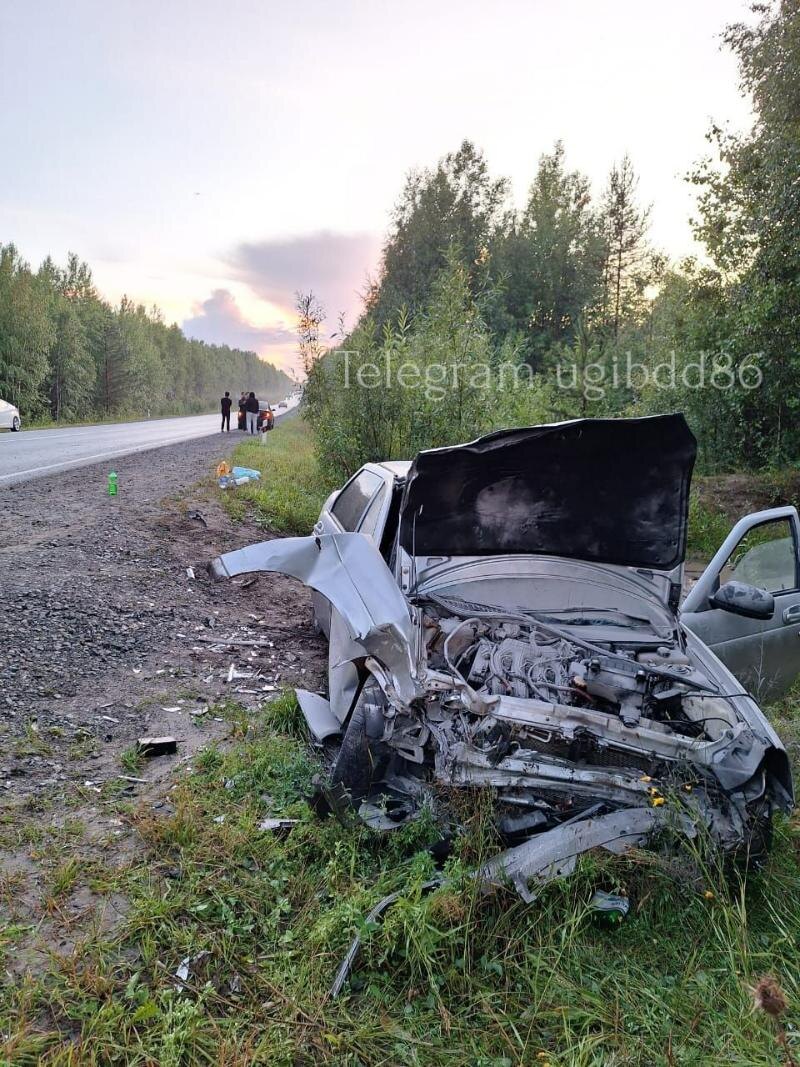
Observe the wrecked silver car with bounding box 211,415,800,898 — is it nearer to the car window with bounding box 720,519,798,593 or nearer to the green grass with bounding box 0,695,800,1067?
the car window with bounding box 720,519,798,593

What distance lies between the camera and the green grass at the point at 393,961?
7.09ft

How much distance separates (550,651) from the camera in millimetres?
3424

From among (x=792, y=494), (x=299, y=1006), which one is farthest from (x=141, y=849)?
(x=792, y=494)

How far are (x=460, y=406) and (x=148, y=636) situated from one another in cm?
612

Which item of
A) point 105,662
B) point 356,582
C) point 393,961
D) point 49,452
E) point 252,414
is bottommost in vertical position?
point 393,961

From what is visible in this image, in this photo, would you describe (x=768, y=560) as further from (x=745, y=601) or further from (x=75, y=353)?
(x=75, y=353)

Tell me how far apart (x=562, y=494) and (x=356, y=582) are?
124 centimetres

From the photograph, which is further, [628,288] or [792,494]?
[628,288]

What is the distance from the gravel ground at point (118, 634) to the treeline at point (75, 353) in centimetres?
3190

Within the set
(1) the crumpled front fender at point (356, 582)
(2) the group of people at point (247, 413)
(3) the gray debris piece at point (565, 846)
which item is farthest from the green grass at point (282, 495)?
(2) the group of people at point (247, 413)

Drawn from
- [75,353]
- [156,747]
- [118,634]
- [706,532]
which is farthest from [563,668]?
[75,353]

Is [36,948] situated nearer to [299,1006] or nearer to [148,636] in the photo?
[299,1006]

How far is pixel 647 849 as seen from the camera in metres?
2.73

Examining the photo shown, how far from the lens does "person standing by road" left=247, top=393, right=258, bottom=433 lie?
2445 centimetres
